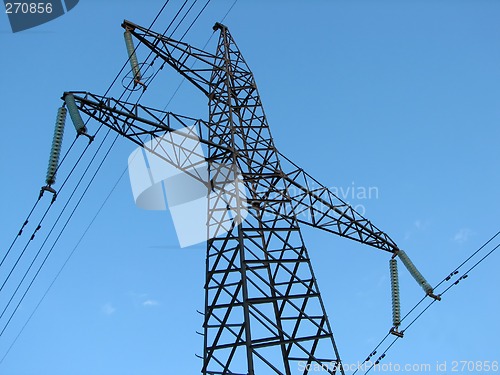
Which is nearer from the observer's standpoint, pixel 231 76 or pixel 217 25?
pixel 231 76

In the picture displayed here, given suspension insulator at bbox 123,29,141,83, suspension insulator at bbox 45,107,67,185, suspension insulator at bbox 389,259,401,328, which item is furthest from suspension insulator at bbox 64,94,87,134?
suspension insulator at bbox 389,259,401,328

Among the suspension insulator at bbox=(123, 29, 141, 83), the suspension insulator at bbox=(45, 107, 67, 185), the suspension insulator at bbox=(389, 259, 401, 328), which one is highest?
the suspension insulator at bbox=(123, 29, 141, 83)

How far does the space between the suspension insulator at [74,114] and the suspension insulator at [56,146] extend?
310 millimetres

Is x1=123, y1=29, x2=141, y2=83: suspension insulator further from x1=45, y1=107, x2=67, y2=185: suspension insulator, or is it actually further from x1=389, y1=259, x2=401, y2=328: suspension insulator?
x1=389, y1=259, x2=401, y2=328: suspension insulator

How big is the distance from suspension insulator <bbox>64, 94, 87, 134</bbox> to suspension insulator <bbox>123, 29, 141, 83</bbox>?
9.10 ft

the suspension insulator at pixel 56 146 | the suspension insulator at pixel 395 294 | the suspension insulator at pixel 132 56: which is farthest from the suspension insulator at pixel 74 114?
the suspension insulator at pixel 395 294

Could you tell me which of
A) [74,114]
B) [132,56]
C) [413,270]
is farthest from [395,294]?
[132,56]

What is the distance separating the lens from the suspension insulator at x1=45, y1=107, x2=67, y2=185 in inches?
400

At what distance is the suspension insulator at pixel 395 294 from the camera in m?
14.2

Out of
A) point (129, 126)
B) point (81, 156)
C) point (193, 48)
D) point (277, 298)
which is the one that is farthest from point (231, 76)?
point (277, 298)

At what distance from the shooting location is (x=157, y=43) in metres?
14.5

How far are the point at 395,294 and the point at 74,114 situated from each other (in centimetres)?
1146

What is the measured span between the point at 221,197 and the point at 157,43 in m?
6.15

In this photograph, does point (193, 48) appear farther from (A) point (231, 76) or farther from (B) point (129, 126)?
(B) point (129, 126)
